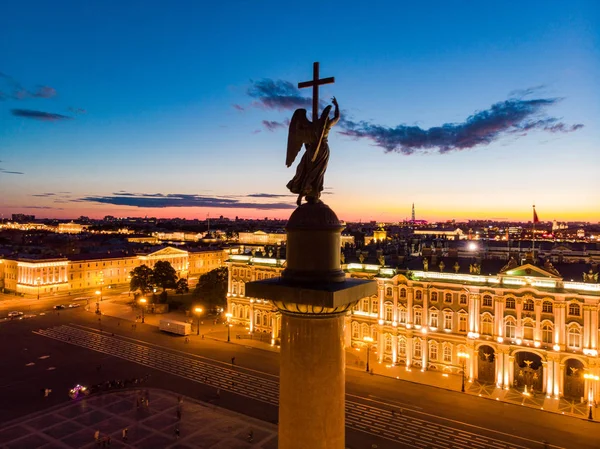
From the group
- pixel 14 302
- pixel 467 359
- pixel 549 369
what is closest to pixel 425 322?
pixel 467 359

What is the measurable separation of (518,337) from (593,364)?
760 centimetres

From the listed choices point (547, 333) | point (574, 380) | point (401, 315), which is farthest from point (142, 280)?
point (574, 380)

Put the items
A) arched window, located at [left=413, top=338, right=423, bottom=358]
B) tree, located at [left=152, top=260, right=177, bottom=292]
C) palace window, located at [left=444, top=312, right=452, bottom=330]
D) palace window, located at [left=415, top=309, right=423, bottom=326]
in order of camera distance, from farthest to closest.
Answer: tree, located at [left=152, top=260, right=177, bottom=292], palace window, located at [left=415, top=309, right=423, bottom=326], arched window, located at [left=413, top=338, right=423, bottom=358], palace window, located at [left=444, top=312, right=452, bottom=330]

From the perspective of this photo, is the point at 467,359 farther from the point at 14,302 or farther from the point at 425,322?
the point at 14,302

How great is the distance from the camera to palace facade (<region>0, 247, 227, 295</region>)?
360 ft

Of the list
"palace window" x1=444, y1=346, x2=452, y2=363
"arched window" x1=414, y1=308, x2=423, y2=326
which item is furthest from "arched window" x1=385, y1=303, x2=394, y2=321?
"palace window" x1=444, y1=346, x2=452, y2=363

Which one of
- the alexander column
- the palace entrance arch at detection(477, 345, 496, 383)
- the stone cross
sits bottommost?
the palace entrance arch at detection(477, 345, 496, 383)

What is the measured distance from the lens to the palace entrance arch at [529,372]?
166 feet

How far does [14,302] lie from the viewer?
332 ft

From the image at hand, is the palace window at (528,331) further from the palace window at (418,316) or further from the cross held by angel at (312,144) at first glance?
the cross held by angel at (312,144)

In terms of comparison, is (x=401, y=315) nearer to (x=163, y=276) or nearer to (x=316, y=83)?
(x=316, y=83)

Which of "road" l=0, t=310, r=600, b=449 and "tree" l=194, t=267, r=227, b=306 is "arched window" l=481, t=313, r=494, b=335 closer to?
"road" l=0, t=310, r=600, b=449

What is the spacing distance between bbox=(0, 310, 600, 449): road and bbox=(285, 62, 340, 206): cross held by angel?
104 feet

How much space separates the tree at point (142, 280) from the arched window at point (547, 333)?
76.2 metres
